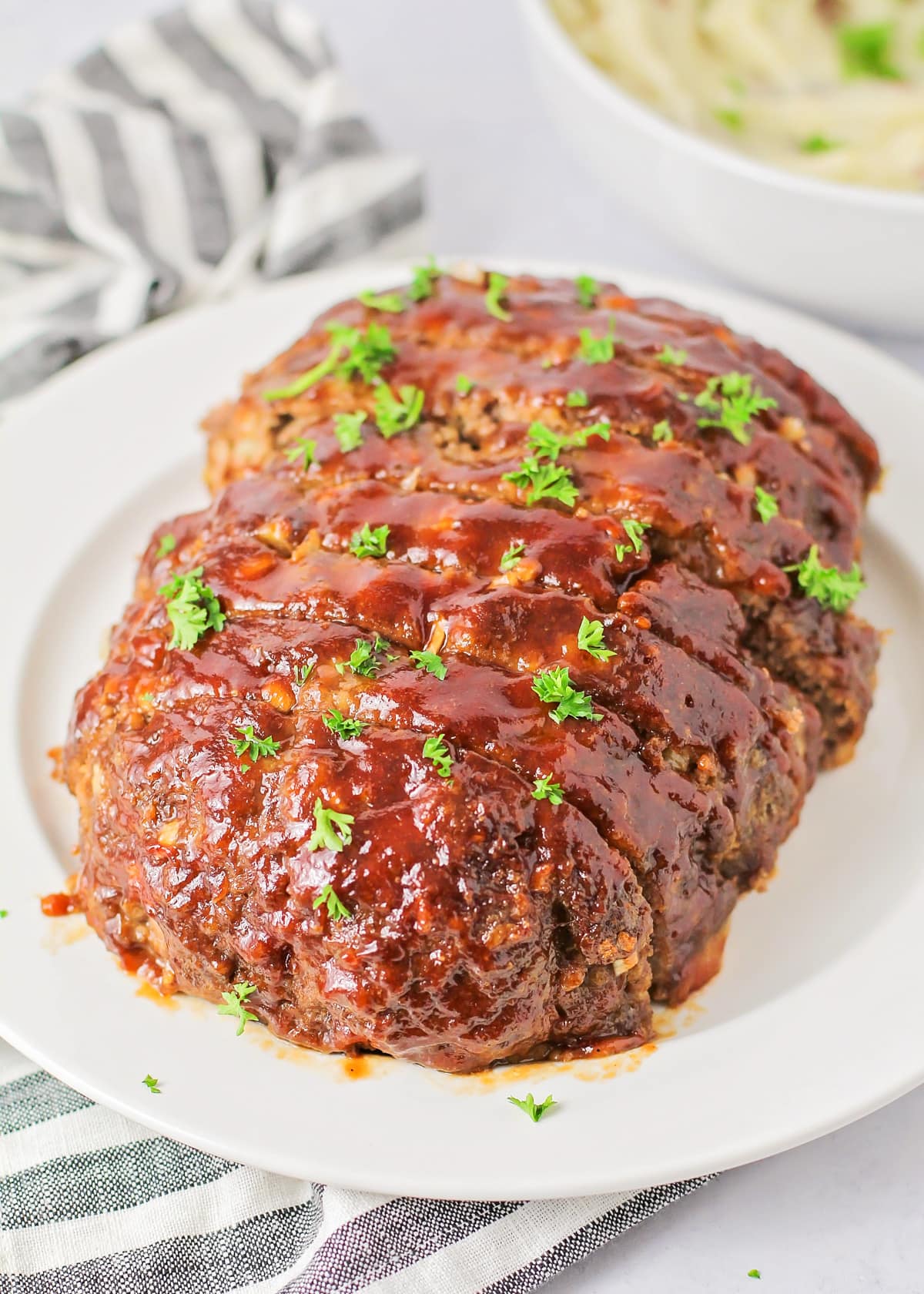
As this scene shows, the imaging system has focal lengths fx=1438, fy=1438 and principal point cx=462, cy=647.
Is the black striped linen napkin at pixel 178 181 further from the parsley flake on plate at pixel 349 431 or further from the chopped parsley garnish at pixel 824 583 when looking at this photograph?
the chopped parsley garnish at pixel 824 583

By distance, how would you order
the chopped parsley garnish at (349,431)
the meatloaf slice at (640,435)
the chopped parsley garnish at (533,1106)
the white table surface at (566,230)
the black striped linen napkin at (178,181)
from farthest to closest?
1. the black striped linen napkin at (178,181)
2. the chopped parsley garnish at (349,431)
3. the meatloaf slice at (640,435)
4. the white table surface at (566,230)
5. the chopped parsley garnish at (533,1106)

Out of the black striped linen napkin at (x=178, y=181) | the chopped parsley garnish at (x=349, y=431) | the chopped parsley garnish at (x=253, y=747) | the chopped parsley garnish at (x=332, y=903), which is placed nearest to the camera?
the chopped parsley garnish at (x=332, y=903)

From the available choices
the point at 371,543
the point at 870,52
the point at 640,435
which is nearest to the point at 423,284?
the point at 640,435

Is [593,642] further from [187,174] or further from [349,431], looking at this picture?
[187,174]

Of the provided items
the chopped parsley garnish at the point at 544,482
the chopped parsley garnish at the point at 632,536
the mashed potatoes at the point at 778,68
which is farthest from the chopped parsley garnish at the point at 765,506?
the mashed potatoes at the point at 778,68

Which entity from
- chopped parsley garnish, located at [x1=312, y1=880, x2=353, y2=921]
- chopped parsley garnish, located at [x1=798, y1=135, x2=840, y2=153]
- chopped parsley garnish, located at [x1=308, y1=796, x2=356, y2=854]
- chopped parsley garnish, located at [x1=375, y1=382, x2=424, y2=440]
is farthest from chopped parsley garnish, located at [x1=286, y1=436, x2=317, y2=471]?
chopped parsley garnish, located at [x1=798, y1=135, x2=840, y2=153]

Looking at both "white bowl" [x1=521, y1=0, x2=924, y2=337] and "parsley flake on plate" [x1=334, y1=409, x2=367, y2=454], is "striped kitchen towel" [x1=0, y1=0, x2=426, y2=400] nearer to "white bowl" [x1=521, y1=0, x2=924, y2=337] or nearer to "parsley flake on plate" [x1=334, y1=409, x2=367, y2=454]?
"white bowl" [x1=521, y1=0, x2=924, y2=337]

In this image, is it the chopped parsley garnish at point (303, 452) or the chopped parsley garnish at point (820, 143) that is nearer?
the chopped parsley garnish at point (303, 452)
